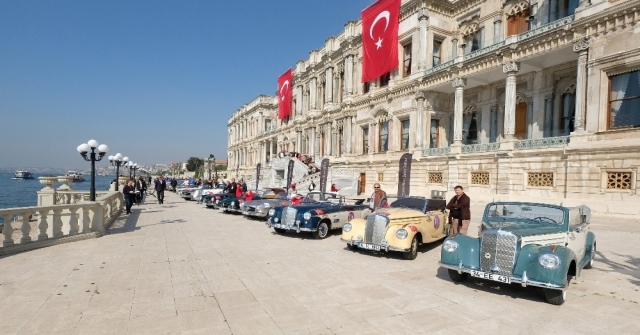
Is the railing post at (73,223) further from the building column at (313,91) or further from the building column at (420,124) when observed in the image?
the building column at (313,91)

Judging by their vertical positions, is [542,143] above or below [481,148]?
above

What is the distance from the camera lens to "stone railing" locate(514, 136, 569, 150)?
16.4 m

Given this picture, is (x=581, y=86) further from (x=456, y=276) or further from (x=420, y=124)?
(x=456, y=276)

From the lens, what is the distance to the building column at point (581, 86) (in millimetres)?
15828

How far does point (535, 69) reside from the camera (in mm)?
19781

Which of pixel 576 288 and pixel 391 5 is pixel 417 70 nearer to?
pixel 391 5

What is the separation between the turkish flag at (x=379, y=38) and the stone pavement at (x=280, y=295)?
73.5 ft

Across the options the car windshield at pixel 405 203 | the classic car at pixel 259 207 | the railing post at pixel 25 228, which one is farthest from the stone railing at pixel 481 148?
the railing post at pixel 25 228

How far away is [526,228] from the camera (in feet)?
19.0

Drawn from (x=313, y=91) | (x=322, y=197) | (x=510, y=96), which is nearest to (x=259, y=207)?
(x=322, y=197)

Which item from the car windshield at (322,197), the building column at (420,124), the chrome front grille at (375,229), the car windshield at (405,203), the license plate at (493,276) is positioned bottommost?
the license plate at (493,276)

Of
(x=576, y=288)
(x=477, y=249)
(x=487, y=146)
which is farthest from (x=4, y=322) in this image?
(x=487, y=146)

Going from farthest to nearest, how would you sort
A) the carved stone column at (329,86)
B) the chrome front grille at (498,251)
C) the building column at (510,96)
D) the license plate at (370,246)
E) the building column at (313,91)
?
the building column at (313,91)
the carved stone column at (329,86)
the building column at (510,96)
the license plate at (370,246)
the chrome front grille at (498,251)

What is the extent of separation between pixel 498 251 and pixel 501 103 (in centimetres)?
2005
